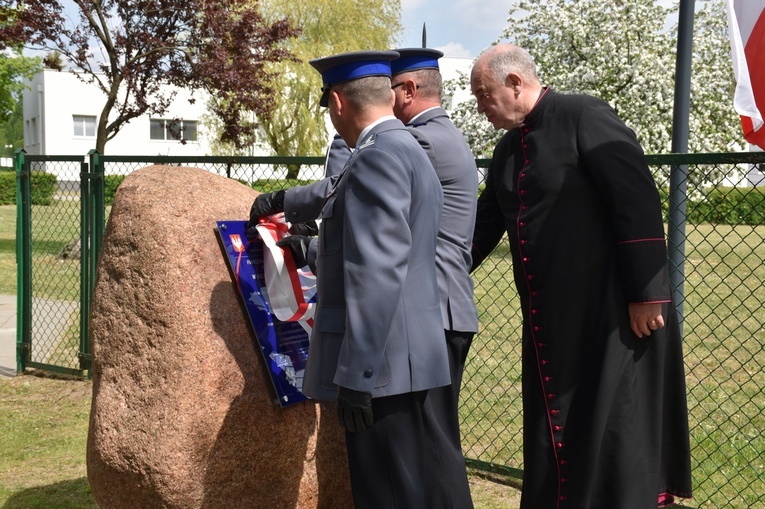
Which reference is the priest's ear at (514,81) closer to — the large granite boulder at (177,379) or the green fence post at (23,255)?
the large granite boulder at (177,379)

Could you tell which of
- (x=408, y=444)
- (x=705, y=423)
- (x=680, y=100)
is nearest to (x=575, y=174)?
(x=408, y=444)

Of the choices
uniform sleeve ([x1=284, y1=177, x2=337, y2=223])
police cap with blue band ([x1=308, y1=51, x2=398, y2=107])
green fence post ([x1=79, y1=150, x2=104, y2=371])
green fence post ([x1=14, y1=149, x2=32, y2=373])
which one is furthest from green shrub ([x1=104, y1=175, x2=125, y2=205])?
police cap with blue band ([x1=308, y1=51, x2=398, y2=107])

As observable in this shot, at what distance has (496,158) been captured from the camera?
3412mm

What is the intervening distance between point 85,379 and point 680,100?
5.02 metres

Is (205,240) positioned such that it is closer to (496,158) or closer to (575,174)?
(496,158)

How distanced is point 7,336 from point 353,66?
22.4 ft

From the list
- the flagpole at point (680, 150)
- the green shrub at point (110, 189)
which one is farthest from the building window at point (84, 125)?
the flagpole at point (680, 150)

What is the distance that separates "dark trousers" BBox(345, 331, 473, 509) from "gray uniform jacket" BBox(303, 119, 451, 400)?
13 cm

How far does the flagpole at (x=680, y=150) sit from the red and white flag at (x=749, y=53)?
0.49m

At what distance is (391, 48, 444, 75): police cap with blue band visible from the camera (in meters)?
3.28

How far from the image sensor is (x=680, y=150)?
5.18m

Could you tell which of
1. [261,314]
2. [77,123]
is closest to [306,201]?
[261,314]

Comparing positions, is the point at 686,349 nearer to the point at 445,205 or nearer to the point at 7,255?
the point at 445,205

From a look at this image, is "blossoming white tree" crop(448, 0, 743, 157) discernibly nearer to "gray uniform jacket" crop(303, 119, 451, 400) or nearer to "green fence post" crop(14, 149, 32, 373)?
"green fence post" crop(14, 149, 32, 373)
